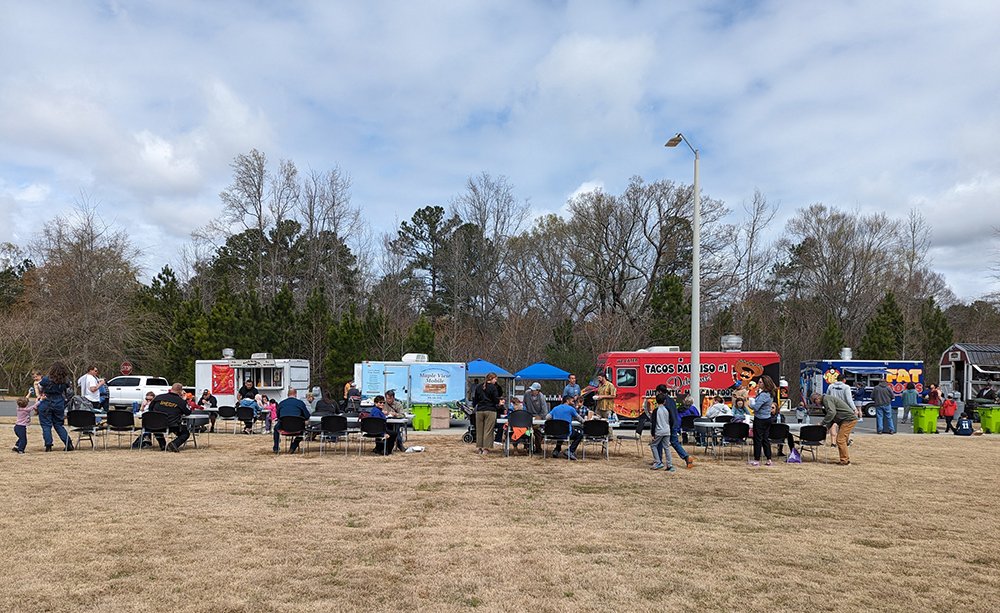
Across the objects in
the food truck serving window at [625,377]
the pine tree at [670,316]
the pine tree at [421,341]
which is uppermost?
the pine tree at [670,316]

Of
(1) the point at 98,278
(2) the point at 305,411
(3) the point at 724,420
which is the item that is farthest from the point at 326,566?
(1) the point at 98,278

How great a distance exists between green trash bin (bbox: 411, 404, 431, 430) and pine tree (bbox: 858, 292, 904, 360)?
24427mm

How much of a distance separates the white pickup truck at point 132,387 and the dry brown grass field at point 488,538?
14.8 m

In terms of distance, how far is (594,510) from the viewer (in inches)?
341

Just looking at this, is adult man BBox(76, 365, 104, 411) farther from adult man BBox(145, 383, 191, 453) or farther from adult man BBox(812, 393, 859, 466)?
adult man BBox(812, 393, 859, 466)

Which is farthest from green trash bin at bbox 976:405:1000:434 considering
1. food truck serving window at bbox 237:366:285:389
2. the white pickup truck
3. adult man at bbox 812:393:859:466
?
the white pickup truck

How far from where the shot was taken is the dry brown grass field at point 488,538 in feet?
17.6

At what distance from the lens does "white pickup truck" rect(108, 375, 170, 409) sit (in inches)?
1033

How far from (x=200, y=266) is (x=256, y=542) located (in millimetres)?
40383

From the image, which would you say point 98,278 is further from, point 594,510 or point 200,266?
point 594,510

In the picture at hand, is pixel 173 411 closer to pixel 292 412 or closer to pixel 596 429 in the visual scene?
pixel 292 412

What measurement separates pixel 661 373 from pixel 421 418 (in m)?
7.34

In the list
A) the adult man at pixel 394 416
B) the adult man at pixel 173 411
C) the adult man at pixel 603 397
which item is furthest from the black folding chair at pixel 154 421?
the adult man at pixel 603 397

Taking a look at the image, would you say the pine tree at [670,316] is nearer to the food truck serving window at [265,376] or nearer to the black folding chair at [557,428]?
the food truck serving window at [265,376]
